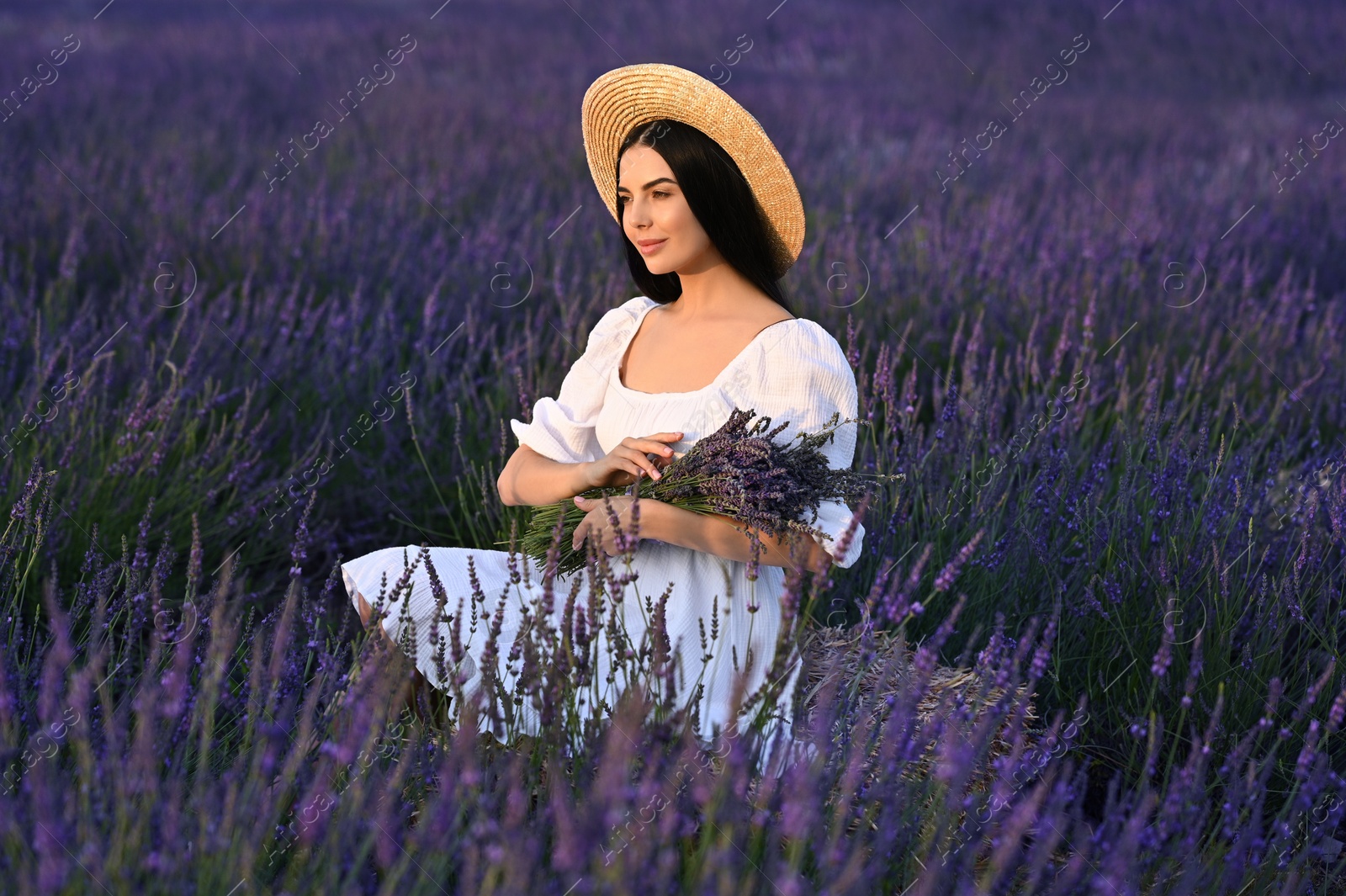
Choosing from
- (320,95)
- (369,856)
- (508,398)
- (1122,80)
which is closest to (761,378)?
(369,856)

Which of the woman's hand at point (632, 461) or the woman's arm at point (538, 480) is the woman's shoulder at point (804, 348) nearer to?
the woman's hand at point (632, 461)

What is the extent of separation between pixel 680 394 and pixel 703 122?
0.45 m

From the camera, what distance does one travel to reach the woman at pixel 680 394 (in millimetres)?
1829

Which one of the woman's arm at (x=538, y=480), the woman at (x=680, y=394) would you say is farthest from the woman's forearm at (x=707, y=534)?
the woman's arm at (x=538, y=480)

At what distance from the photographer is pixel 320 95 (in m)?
8.91

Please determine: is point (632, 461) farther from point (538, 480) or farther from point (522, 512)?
point (522, 512)

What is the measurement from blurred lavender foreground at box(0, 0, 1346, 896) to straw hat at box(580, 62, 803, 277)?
65 cm

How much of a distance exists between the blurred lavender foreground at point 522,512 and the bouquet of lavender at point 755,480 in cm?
21

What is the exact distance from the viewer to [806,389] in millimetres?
1860

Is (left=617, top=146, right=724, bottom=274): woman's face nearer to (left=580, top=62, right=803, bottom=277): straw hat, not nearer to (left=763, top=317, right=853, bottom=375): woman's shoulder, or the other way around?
(left=580, top=62, right=803, bottom=277): straw hat

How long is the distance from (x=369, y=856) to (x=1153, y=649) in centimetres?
148

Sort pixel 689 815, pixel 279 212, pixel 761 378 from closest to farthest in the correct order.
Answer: pixel 689 815
pixel 761 378
pixel 279 212

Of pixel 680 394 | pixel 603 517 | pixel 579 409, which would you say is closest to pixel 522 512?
pixel 579 409

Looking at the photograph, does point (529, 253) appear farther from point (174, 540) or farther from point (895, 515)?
point (895, 515)
